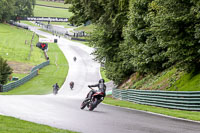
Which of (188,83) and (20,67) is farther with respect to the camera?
(20,67)

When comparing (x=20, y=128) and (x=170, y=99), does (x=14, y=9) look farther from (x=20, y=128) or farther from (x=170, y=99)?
(x=20, y=128)

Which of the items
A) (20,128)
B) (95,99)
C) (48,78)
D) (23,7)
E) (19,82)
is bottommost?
(48,78)

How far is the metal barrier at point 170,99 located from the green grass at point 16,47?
50.8 metres

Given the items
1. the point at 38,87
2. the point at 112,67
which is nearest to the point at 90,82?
the point at 38,87

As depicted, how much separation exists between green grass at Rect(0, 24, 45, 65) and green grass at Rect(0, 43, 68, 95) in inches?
138

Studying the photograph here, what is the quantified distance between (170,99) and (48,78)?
4235 centimetres

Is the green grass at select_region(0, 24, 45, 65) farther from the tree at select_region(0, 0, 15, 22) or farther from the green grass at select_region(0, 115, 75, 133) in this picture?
the green grass at select_region(0, 115, 75, 133)

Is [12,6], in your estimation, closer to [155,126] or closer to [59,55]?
[59,55]

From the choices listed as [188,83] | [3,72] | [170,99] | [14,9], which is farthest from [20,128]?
[14,9]

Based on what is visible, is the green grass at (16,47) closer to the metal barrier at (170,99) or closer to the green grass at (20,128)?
the metal barrier at (170,99)

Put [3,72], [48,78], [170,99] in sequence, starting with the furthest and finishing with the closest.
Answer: [48,78]
[3,72]
[170,99]

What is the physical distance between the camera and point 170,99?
19297 mm

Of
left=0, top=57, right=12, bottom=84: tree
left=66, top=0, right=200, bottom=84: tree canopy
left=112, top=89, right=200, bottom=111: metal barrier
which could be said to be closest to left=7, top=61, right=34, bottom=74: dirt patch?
left=0, top=57, right=12, bottom=84: tree

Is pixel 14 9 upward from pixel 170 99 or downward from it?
upward
